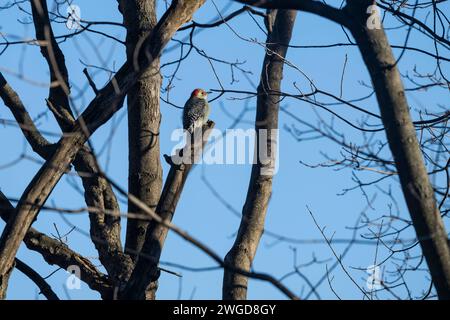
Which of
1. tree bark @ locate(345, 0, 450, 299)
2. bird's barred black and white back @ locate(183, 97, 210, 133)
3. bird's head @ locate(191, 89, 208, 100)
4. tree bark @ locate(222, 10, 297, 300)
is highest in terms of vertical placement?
bird's head @ locate(191, 89, 208, 100)

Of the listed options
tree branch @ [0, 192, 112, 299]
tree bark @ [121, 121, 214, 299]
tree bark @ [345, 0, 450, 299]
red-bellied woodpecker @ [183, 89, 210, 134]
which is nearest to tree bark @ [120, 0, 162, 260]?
tree branch @ [0, 192, 112, 299]

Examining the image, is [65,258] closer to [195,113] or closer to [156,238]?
[156,238]

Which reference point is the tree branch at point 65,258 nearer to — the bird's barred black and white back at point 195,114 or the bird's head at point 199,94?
the bird's barred black and white back at point 195,114

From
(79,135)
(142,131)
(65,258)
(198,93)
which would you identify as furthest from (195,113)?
(79,135)

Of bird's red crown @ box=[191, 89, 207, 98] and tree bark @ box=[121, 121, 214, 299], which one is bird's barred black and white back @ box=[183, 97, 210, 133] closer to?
bird's red crown @ box=[191, 89, 207, 98]

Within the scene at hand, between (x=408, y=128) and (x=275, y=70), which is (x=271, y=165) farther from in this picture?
(x=408, y=128)

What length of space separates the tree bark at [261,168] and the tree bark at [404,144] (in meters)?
1.55

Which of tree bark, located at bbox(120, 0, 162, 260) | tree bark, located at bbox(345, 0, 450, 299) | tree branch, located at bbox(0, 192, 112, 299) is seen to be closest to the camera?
tree bark, located at bbox(345, 0, 450, 299)

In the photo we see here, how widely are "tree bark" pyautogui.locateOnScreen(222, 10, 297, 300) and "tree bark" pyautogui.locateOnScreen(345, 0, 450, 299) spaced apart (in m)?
1.55

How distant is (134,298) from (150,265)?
0.21 meters

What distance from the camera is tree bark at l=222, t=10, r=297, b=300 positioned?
4.66m

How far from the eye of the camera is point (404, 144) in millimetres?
2865

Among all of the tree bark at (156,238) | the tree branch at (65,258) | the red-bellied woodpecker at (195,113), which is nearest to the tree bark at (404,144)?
the tree bark at (156,238)

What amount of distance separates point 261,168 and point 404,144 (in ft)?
7.27
